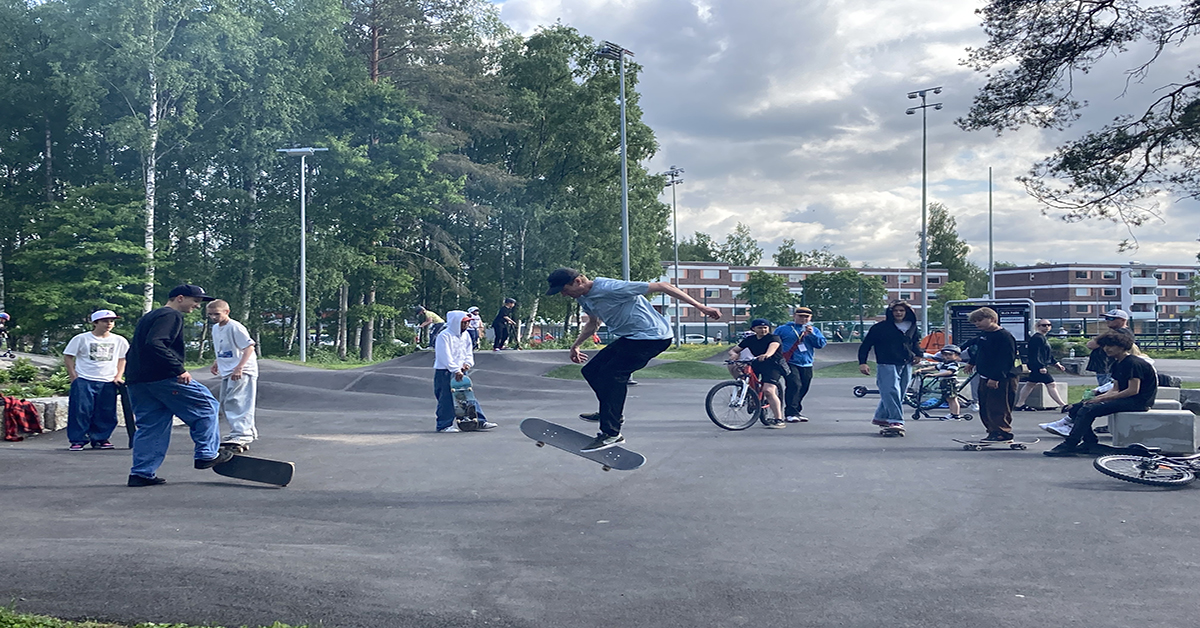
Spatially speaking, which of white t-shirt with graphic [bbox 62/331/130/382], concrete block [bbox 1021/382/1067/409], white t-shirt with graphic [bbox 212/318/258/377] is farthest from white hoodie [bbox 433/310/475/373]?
concrete block [bbox 1021/382/1067/409]

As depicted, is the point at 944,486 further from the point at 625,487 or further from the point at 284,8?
the point at 284,8

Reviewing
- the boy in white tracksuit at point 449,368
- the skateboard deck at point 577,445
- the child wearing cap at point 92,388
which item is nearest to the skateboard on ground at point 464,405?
the boy in white tracksuit at point 449,368

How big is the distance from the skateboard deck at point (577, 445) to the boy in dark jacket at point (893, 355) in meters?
4.87

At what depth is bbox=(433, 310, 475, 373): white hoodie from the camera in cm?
1290

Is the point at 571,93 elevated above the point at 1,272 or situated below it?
above

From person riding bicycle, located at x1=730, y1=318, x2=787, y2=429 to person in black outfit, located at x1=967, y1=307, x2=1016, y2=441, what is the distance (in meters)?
3.21

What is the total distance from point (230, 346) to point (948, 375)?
1085 centimetres

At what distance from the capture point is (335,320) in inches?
1834

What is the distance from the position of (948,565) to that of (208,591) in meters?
4.06

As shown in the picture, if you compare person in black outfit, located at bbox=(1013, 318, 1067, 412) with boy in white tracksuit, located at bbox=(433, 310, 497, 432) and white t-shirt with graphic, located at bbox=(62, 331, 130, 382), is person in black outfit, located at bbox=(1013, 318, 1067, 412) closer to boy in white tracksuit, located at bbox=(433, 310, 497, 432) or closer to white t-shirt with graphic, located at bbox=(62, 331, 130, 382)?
boy in white tracksuit, located at bbox=(433, 310, 497, 432)

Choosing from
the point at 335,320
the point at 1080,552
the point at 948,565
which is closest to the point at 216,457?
the point at 948,565

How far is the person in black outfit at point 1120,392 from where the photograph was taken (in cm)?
945

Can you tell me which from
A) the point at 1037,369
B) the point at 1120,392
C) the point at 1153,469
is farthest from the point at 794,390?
the point at 1153,469

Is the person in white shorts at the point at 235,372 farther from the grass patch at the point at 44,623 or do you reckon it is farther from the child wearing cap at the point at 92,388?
the grass patch at the point at 44,623
